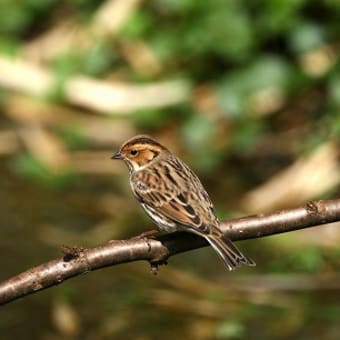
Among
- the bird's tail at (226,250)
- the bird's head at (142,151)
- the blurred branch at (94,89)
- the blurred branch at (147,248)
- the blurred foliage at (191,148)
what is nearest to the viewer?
the blurred branch at (147,248)

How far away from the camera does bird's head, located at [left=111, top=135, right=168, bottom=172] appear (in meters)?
6.90

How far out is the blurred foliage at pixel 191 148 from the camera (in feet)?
27.8

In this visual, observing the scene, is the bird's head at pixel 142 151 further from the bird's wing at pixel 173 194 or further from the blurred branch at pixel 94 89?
the blurred branch at pixel 94 89

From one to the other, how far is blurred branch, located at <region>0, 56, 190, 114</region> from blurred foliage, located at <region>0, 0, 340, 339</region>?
0.09 metres

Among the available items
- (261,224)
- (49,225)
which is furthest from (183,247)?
(49,225)

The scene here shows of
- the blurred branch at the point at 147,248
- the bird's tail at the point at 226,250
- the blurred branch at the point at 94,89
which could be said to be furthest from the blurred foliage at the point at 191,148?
the blurred branch at the point at 147,248

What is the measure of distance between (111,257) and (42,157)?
602cm

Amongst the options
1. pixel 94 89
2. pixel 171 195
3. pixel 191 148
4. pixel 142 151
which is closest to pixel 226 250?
pixel 171 195

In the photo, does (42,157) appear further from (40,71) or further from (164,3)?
(164,3)

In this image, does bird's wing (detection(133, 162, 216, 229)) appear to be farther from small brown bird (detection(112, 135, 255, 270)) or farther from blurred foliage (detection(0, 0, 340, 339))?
blurred foliage (detection(0, 0, 340, 339))

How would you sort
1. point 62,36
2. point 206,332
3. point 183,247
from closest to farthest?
1. point 183,247
2. point 206,332
3. point 62,36

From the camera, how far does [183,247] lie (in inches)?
222

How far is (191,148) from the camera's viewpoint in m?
11.1

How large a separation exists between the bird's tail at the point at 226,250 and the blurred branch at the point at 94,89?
227 inches
